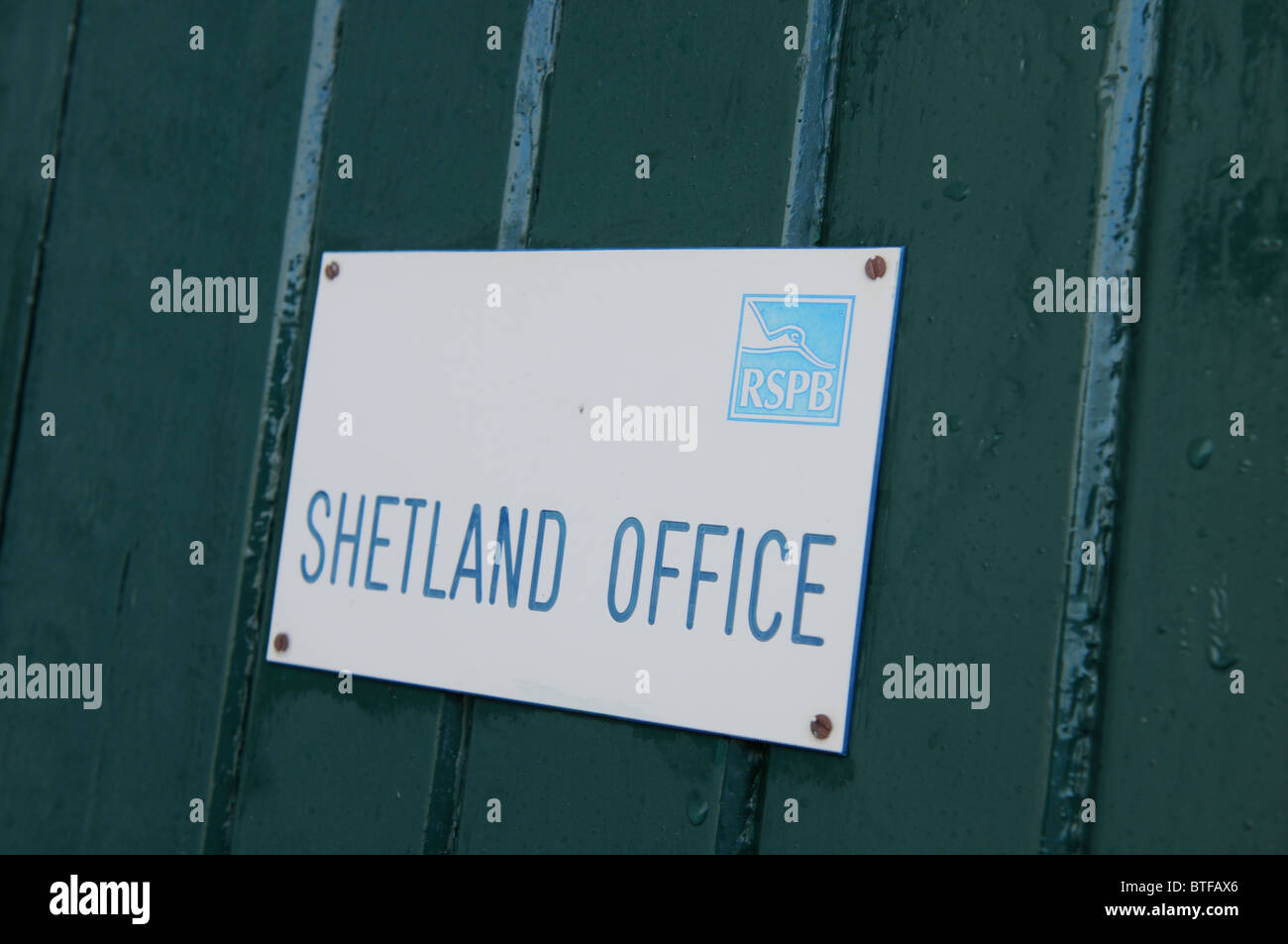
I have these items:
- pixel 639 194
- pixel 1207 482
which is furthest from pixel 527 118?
pixel 1207 482

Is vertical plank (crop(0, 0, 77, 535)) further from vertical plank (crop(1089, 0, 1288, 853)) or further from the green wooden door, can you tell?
vertical plank (crop(1089, 0, 1288, 853))

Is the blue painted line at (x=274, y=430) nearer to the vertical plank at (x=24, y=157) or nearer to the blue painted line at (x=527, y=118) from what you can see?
the blue painted line at (x=527, y=118)

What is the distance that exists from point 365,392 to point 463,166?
0.88ft

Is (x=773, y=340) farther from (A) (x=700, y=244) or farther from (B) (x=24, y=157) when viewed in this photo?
(B) (x=24, y=157)

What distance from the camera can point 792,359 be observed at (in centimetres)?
102

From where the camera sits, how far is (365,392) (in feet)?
4.15

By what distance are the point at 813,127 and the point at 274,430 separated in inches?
27.9

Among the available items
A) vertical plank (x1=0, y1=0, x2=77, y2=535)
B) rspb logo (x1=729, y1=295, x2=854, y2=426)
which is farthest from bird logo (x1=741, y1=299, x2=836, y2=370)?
vertical plank (x1=0, y1=0, x2=77, y2=535)

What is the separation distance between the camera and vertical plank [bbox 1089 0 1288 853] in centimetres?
86

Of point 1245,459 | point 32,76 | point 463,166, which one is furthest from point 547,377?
point 32,76

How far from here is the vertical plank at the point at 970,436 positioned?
36.7 inches
